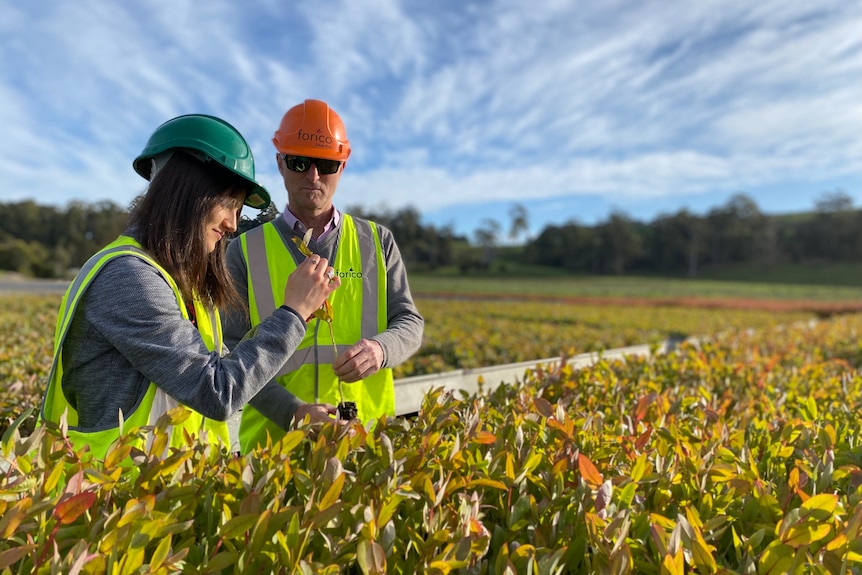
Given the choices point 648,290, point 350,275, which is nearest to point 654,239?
point 648,290

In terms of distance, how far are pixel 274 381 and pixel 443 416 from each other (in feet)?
2.77

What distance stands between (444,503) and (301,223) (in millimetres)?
1478

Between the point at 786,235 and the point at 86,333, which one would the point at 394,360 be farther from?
the point at 786,235

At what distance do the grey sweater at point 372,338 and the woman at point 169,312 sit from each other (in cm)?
37

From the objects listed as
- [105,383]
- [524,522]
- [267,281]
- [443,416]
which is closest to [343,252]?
[267,281]

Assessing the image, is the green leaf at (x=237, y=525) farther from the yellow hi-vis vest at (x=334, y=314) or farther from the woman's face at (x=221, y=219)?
the yellow hi-vis vest at (x=334, y=314)

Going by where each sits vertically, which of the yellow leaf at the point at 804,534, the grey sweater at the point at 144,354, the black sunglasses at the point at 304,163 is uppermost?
the black sunglasses at the point at 304,163

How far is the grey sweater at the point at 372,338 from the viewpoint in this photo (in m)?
2.18

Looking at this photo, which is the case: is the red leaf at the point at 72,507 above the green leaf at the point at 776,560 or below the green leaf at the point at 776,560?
above

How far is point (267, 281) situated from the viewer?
2.40m

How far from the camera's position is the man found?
2352mm

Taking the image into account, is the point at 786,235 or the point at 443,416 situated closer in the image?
the point at 443,416

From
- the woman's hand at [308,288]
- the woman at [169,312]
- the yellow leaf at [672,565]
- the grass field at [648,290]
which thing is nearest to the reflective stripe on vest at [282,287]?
the woman at [169,312]

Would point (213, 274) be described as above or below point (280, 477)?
above
